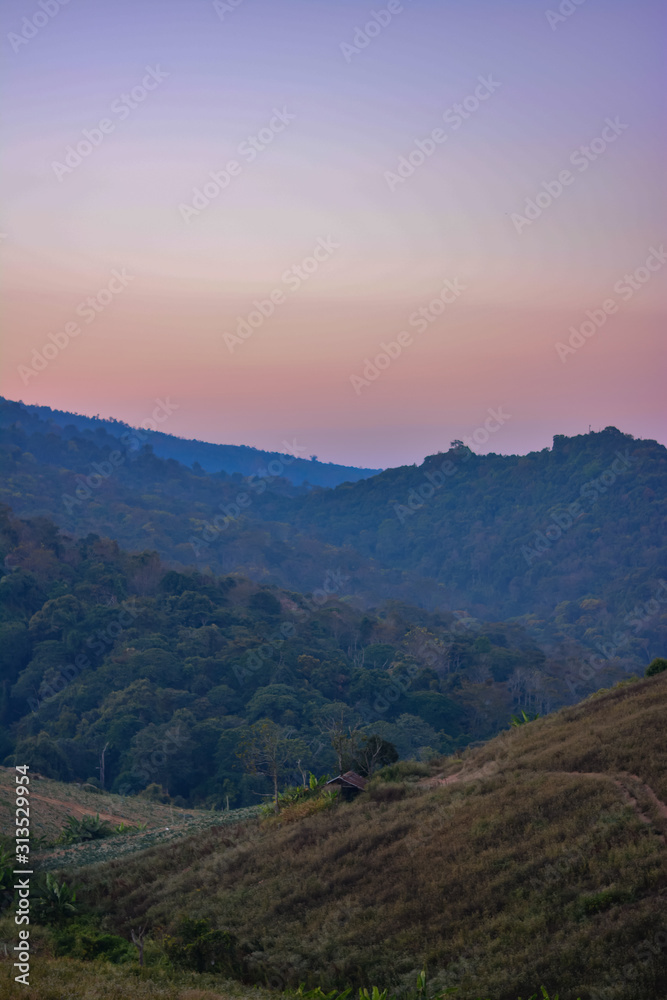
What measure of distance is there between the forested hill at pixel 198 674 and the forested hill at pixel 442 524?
3399cm

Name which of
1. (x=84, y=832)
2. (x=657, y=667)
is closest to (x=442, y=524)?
(x=657, y=667)

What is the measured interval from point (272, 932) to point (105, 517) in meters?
118

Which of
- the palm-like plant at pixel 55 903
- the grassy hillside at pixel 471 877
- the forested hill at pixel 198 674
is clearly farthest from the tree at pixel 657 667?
the forested hill at pixel 198 674

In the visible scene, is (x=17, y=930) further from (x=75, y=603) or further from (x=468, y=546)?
(x=468, y=546)

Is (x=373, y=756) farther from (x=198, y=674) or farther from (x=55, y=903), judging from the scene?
(x=198, y=674)

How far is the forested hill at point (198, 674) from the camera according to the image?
4969cm

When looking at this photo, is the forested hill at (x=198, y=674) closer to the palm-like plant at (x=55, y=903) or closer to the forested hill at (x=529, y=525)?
the palm-like plant at (x=55, y=903)

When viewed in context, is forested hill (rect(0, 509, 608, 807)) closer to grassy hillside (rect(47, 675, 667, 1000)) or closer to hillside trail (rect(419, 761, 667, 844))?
grassy hillside (rect(47, 675, 667, 1000))

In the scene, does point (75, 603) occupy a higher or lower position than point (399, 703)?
higher

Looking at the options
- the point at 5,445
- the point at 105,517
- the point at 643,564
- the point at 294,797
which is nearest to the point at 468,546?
the point at 643,564

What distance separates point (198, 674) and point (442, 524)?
341 ft

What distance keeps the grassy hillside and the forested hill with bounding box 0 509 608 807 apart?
93.6ft

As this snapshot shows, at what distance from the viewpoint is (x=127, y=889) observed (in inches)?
696

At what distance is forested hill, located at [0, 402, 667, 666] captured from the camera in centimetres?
12019
